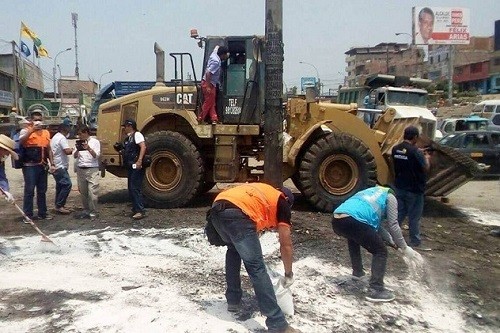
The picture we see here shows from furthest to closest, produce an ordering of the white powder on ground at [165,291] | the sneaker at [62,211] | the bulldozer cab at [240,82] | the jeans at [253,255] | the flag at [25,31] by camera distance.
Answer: the flag at [25,31] < the bulldozer cab at [240,82] < the sneaker at [62,211] < the white powder on ground at [165,291] < the jeans at [253,255]

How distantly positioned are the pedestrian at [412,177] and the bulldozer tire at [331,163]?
6.33 ft

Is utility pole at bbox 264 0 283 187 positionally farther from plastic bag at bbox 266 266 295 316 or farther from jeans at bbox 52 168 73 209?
jeans at bbox 52 168 73 209

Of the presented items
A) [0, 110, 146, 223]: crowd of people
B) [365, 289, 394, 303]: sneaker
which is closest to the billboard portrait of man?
[0, 110, 146, 223]: crowd of people

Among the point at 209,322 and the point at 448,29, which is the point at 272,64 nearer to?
the point at 209,322

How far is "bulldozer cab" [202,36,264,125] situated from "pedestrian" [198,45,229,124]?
13 centimetres

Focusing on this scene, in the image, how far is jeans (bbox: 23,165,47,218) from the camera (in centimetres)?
875

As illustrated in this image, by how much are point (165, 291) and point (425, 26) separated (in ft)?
162

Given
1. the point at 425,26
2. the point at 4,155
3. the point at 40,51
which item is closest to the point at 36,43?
the point at 40,51

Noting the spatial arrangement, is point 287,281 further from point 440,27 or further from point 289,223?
point 440,27

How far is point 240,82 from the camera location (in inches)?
388

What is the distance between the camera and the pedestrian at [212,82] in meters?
9.66

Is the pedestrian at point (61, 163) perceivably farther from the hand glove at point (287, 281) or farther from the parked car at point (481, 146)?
the parked car at point (481, 146)

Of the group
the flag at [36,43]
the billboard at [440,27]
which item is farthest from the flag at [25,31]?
the billboard at [440,27]

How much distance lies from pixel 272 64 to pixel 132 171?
2827mm
